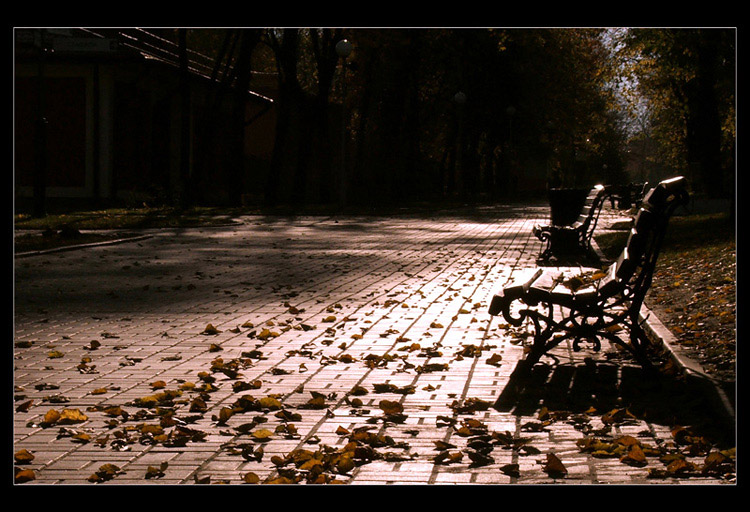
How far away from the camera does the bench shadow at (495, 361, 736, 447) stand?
5652 mm

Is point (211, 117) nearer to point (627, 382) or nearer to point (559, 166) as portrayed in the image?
point (627, 382)

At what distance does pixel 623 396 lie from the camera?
6406mm

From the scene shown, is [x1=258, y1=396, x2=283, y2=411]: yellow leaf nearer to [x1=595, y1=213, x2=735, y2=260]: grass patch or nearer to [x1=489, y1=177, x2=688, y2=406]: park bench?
[x1=489, y1=177, x2=688, y2=406]: park bench

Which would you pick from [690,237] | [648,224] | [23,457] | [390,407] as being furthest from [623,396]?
[690,237]

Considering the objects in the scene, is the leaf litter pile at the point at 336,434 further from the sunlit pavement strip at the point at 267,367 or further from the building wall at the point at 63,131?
the building wall at the point at 63,131

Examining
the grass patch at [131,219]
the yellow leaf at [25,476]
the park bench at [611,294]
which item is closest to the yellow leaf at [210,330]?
the park bench at [611,294]

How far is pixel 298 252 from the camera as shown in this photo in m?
18.3

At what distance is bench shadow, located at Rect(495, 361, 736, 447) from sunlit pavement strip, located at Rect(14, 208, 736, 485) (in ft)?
0.73

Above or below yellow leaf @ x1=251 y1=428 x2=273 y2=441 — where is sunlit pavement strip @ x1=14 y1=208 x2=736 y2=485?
below

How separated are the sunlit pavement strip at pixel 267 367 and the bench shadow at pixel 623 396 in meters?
0.22

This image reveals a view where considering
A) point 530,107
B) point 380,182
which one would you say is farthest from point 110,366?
point 530,107

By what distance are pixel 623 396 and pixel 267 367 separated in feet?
8.13

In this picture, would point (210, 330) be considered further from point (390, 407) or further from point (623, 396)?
point (623, 396)

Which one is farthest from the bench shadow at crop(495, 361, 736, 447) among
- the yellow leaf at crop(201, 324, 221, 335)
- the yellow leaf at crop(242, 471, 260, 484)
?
the yellow leaf at crop(201, 324, 221, 335)
